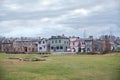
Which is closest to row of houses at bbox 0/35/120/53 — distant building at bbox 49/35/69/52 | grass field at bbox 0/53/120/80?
distant building at bbox 49/35/69/52

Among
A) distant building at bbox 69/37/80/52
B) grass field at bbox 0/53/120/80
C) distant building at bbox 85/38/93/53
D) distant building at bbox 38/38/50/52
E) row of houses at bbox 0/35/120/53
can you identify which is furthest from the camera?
distant building at bbox 69/37/80/52

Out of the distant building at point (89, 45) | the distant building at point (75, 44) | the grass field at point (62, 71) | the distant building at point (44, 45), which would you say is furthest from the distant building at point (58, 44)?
the grass field at point (62, 71)

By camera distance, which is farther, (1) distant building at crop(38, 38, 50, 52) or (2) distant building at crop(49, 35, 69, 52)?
(1) distant building at crop(38, 38, 50, 52)

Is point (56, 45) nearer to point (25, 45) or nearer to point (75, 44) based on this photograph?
point (75, 44)

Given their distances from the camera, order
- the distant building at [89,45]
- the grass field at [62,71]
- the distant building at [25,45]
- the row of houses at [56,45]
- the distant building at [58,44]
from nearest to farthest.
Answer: the grass field at [62,71] < the distant building at [58,44] < the row of houses at [56,45] < the distant building at [25,45] < the distant building at [89,45]

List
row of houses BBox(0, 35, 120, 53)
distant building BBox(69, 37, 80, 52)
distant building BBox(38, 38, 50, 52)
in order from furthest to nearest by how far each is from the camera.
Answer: distant building BBox(69, 37, 80, 52)
distant building BBox(38, 38, 50, 52)
row of houses BBox(0, 35, 120, 53)

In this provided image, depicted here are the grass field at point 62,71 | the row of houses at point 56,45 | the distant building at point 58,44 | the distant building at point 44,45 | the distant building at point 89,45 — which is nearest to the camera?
the grass field at point 62,71

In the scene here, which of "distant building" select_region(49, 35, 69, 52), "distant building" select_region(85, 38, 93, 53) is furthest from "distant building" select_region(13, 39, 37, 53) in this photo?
"distant building" select_region(85, 38, 93, 53)

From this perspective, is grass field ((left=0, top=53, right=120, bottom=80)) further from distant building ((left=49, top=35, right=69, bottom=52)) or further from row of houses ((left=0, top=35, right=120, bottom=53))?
row of houses ((left=0, top=35, right=120, bottom=53))

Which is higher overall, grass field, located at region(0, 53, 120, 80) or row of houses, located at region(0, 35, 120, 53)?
row of houses, located at region(0, 35, 120, 53)

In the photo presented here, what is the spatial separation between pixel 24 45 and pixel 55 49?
638 centimetres

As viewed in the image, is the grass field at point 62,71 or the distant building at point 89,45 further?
the distant building at point 89,45

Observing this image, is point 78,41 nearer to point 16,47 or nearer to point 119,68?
point 16,47

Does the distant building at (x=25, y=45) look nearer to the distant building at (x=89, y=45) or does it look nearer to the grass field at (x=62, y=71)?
the distant building at (x=89, y=45)
